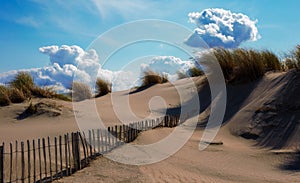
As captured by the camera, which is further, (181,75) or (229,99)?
(181,75)

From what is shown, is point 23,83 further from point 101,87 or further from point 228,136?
point 228,136

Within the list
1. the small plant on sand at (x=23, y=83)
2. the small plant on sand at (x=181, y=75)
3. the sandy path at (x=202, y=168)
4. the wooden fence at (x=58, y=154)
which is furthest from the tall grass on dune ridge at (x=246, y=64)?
the small plant on sand at (x=23, y=83)

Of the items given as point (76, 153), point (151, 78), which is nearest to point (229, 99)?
point (76, 153)

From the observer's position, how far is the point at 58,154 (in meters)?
8.50

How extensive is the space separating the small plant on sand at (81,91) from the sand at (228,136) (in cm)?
323

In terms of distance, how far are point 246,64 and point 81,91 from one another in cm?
949

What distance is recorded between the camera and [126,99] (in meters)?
18.9

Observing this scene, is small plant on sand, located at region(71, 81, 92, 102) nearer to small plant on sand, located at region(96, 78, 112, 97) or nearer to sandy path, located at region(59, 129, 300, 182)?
small plant on sand, located at region(96, 78, 112, 97)

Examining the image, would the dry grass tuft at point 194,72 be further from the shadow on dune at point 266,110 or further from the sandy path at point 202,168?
the sandy path at point 202,168

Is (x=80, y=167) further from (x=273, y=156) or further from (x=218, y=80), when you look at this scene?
(x=218, y=80)

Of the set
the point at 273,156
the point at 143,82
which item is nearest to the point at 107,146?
the point at 273,156

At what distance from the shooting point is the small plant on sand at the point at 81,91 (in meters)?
19.3

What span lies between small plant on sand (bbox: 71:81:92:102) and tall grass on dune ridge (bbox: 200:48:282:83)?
25.4 feet

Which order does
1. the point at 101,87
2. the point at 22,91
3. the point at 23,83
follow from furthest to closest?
the point at 101,87, the point at 23,83, the point at 22,91
